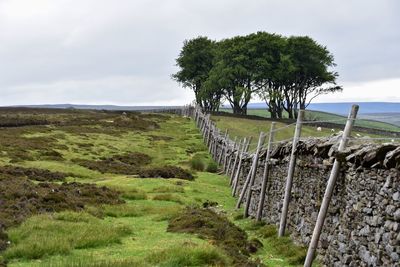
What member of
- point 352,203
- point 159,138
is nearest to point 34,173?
point 352,203

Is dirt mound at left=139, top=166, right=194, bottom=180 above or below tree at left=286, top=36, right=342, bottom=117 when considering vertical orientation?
below

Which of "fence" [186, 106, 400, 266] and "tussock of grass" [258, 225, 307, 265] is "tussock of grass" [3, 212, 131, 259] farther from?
"fence" [186, 106, 400, 266]

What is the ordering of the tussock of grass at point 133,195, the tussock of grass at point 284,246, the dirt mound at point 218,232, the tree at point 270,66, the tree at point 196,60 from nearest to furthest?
the dirt mound at point 218,232 → the tussock of grass at point 284,246 → the tussock of grass at point 133,195 → the tree at point 270,66 → the tree at point 196,60

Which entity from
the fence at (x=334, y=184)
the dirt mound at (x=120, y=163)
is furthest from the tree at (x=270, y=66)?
Answer: the fence at (x=334, y=184)

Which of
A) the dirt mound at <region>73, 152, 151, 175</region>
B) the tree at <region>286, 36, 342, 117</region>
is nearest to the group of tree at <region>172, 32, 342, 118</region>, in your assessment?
the tree at <region>286, 36, 342, 117</region>

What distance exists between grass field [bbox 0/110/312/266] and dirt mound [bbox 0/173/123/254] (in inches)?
1.6

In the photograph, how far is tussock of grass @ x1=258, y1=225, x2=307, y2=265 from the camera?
1230 cm

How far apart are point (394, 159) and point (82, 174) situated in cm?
2513

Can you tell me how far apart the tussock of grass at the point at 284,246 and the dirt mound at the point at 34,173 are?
581 inches

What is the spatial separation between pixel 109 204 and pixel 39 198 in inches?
108

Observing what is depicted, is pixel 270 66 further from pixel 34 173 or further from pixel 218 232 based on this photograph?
pixel 218 232

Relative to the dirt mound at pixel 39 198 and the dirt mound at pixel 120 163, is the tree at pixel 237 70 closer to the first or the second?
the dirt mound at pixel 120 163

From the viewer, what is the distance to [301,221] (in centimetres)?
→ 1381

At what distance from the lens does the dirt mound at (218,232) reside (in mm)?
12128
